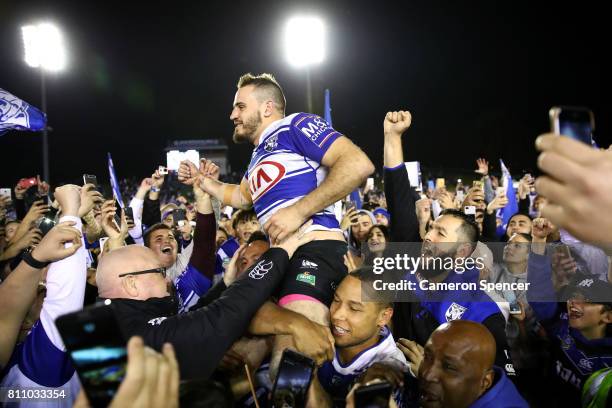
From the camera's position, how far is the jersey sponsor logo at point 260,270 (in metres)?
2.41

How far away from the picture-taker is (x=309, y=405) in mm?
2271

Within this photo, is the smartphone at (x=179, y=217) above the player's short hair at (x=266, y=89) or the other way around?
the other way around

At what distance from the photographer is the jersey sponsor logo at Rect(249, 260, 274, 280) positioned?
2.41 metres

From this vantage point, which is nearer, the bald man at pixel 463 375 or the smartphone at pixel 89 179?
the bald man at pixel 463 375

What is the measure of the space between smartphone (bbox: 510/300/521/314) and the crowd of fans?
0.06ft

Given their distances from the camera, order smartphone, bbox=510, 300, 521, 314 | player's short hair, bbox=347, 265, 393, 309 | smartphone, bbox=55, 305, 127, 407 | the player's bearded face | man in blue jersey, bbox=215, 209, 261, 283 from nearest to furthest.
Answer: smartphone, bbox=55, 305, 127, 407
player's short hair, bbox=347, 265, 393, 309
the player's bearded face
smartphone, bbox=510, 300, 521, 314
man in blue jersey, bbox=215, 209, 261, 283

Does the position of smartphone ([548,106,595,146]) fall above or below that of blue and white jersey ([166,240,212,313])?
above

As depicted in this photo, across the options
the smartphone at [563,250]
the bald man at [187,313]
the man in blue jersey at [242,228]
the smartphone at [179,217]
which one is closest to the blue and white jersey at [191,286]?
the bald man at [187,313]

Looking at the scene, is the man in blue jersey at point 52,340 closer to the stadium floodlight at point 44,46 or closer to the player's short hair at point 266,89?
the player's short hair at point 266,89

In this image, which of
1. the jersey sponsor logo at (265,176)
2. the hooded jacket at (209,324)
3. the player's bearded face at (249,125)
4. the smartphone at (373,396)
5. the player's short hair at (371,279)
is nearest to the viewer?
the smartphone at (373,396)

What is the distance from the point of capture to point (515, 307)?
159 inches

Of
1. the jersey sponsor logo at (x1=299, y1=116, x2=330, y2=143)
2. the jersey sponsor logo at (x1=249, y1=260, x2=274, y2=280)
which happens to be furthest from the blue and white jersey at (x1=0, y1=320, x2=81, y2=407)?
the jersey sponsor logo at (x1=299, y1=116, x2=330, y2=143)

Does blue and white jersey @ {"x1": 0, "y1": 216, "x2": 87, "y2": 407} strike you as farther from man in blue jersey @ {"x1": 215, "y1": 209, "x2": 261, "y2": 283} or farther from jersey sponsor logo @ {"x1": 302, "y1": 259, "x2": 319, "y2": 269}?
man in blue jersey @ {"x1": 215, "y1": 209, "x2": 261, "y2": 283}

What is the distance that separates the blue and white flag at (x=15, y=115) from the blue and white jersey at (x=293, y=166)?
253 cm
